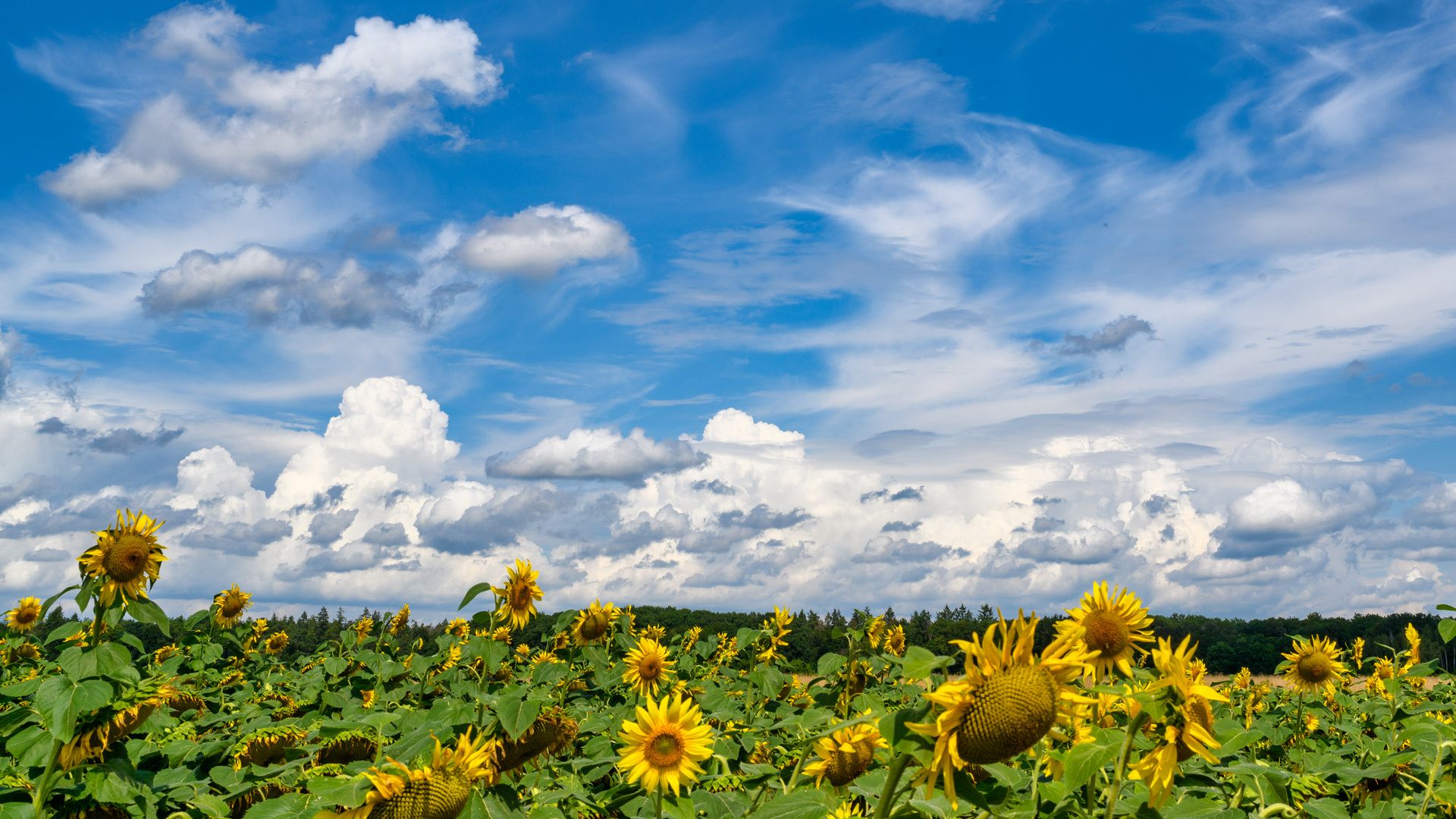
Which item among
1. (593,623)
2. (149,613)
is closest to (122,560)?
(149,613)

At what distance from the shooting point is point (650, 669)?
8.09m

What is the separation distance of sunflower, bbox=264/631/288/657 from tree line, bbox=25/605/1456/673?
319mm

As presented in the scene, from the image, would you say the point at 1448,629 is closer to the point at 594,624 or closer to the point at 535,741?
the point at 535,741

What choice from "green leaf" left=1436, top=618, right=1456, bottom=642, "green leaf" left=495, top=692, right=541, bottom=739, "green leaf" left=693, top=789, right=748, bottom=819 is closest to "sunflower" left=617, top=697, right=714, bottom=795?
"green leaf" left=693, top=789, right=748, bottom=819

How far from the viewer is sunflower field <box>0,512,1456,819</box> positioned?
8.75 feet

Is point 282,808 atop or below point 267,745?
atop

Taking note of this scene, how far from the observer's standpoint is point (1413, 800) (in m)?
4.44

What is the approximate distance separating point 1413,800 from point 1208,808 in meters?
1.92

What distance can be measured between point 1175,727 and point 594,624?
5.86m

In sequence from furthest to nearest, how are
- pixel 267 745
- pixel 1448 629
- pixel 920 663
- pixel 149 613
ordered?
pixel 267 745 → pixel 1448 629 → pixel 149 613 → pixel 920 663

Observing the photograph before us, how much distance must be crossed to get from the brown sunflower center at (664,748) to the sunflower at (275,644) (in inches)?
508

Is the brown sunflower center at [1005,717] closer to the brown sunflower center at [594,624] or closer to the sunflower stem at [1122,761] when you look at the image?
the sunflower stem at [1122,761]

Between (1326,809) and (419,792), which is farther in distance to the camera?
(1326,809)

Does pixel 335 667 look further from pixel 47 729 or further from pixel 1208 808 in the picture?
pixel 1208 808
